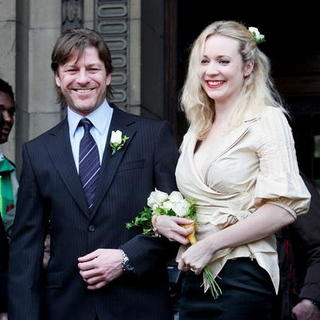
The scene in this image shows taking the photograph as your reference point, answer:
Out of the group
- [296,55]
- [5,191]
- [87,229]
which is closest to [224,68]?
[87,229]

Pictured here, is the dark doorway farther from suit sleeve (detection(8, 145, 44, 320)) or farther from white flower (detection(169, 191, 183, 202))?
white flower (detection(169, 191, 183, 202))

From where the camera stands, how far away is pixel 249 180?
5512 mm

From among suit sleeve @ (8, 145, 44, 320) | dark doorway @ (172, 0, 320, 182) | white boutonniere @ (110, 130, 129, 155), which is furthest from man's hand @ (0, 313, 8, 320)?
dark doorway @ (172, 0, 320, 182)

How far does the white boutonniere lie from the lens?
6020 millimetres

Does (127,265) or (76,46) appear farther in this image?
(76,46)

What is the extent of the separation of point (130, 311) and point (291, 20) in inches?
256

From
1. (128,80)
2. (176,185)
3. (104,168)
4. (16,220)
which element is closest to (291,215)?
(176,185)

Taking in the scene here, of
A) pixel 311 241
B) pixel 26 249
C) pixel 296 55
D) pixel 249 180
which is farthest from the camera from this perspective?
pixel 296 55

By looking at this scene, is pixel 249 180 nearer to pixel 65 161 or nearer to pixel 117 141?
pixel 117 141

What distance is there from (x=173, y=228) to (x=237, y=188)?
39cm

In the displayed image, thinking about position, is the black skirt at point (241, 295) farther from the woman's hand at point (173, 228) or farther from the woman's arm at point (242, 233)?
the woman's hand at point (173, 228)

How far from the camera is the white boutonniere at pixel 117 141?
602 cm

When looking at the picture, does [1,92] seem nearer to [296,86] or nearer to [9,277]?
[9,277]

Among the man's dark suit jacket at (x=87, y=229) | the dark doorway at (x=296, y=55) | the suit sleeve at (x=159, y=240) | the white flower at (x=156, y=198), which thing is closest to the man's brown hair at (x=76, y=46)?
the man's dark suit jacket at (x=87, y=229)
